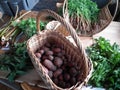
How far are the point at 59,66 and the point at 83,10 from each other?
57cm

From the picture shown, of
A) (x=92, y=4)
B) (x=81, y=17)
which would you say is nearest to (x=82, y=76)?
(x=81, y=17)

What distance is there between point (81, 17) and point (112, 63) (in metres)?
0.46

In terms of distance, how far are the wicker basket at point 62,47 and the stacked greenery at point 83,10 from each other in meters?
0.37

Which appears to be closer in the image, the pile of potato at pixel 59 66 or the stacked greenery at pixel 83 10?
the pile of potato at pixel 59 66

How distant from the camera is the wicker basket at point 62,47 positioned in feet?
2.97

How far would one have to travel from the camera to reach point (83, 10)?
1.46 m

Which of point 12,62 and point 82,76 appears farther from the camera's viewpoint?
point 12,62

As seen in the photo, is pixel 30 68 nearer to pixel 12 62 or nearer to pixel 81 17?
pixel 12 62

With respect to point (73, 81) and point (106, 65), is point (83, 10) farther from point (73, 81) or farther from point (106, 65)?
point (73, 81)

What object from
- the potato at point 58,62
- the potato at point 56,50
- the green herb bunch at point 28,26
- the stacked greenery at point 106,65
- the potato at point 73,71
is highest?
the green herb bunch at point 28,26

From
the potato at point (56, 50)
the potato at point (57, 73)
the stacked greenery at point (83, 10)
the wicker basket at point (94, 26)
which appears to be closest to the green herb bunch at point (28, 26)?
the wicker basket at point (94, 26)

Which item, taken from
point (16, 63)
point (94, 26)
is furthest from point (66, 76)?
point (94, 26)

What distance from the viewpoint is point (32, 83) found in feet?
3.64

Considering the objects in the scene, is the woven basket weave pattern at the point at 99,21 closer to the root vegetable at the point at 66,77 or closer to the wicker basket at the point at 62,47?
the wicker basket at the point at 62,47
